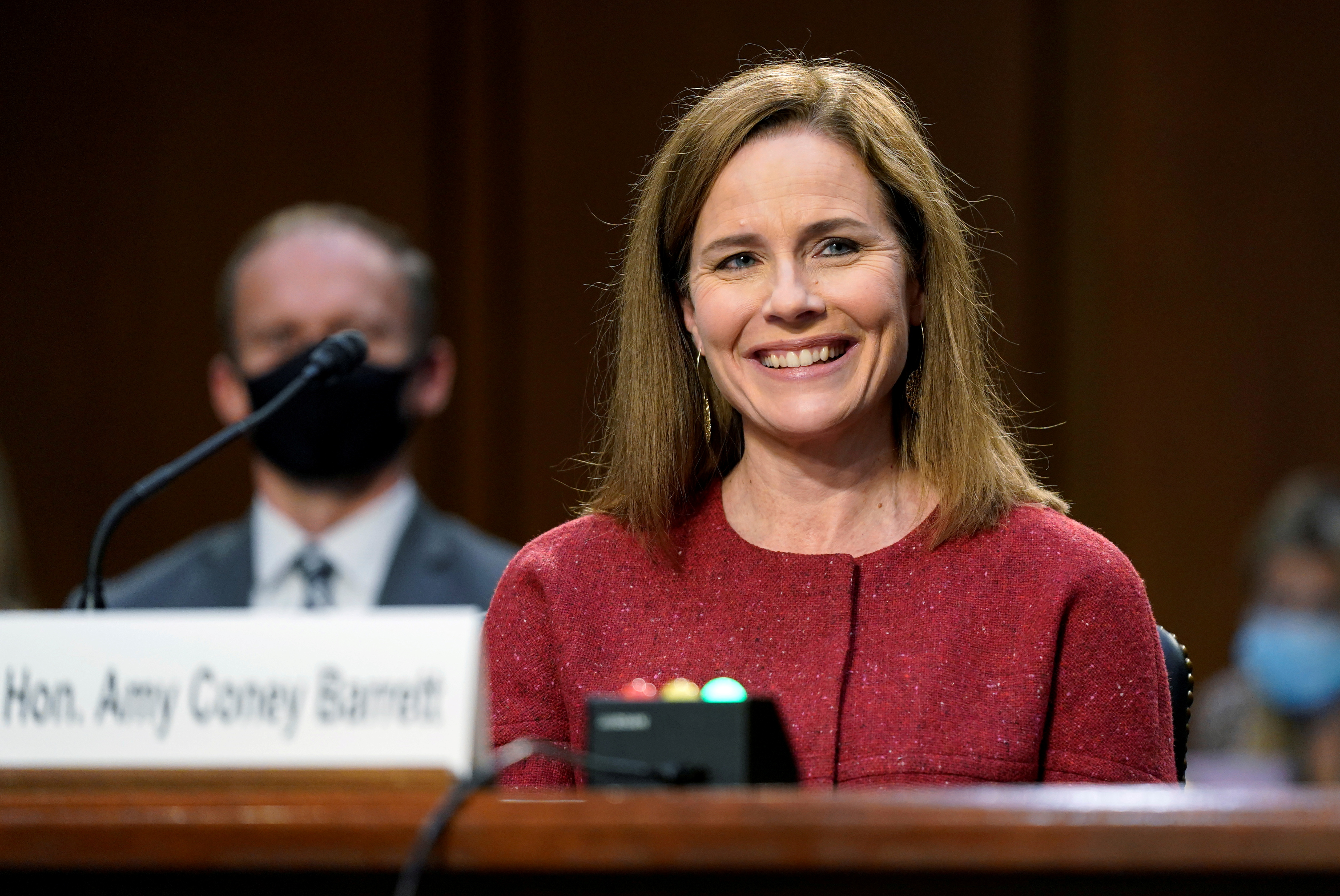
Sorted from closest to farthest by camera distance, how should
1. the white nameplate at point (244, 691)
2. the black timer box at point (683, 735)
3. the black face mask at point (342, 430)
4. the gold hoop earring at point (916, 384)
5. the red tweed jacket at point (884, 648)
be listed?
the white nameplate at point (244, 691) < the black timer box at point (683, 735) < the red tweed jacket at point (884, 648) < the gold hoop earring at point (916, 384) < the black face mask at point (342, 430)

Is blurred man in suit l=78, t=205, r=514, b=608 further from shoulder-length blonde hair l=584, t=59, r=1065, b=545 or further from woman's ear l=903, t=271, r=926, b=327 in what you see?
woman's ear l=903, t=271, r=926, b=327

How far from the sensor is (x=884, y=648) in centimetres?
160

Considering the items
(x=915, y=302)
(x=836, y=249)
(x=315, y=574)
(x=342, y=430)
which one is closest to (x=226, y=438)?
(x=836, y=249)

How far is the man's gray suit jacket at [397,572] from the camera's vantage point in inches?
119

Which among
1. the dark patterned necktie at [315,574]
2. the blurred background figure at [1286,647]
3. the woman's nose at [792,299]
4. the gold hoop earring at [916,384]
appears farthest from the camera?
the blurred background figure at [1286,647]

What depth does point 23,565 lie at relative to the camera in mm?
3629

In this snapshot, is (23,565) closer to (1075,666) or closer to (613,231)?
(613,231)

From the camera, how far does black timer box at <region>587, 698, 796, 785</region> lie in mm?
1093

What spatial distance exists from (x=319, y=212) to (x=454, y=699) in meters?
2.56

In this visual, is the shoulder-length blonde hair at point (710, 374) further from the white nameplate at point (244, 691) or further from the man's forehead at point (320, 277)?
the man's forehead at point (320, 277)

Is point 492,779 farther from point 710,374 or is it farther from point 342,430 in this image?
point 342,430

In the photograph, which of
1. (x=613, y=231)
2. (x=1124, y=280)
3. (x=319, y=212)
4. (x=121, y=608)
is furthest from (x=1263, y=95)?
(x=121, y=608)

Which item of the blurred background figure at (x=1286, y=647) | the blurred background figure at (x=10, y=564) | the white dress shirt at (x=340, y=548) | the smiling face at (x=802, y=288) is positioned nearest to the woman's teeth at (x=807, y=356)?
the smiling face at (x=802, y=288)

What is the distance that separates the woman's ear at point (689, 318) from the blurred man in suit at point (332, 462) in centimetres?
122
